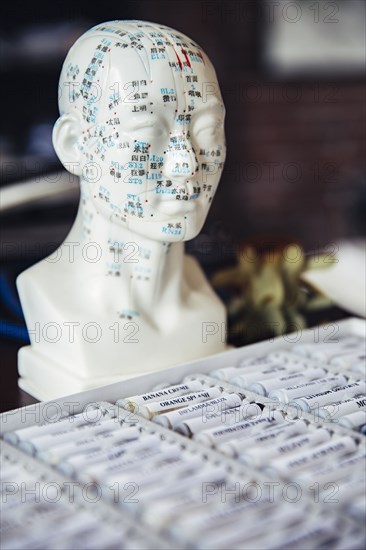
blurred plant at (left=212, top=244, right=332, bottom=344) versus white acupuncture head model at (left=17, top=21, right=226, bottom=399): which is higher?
white acupuncture head model at (left=17, top=21, right=226, bottom=399)

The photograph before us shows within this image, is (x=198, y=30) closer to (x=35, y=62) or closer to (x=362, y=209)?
(x=35, y=62)

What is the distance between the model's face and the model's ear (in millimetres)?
15

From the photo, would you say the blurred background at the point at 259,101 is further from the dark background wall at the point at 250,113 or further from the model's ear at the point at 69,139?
the model's ear at the point at 69,139

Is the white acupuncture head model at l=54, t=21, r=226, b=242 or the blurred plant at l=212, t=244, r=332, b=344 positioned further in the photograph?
the blurred plant at l=212, t=244, r=332, b=344

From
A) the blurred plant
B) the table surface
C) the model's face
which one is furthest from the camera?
the blurred plant

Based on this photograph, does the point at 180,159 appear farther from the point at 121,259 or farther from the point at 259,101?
the point at 259,101

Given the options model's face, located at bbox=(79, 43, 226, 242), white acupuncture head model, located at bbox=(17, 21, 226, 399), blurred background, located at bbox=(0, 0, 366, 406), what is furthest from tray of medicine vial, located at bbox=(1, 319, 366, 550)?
blurred background, located at bbox=(0, 0, 366, 406)

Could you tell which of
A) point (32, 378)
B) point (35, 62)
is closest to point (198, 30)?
point (35, 62)

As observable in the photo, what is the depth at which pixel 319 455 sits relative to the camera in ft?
2.85

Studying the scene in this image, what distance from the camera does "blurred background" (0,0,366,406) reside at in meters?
2.49

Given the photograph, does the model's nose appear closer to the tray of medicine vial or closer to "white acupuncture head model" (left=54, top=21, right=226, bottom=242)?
"white acupuncture head model" (left=54, top=21, right=226, bottom=242)

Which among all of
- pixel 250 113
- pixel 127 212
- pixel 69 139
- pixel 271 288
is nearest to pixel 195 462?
pixel 127 212

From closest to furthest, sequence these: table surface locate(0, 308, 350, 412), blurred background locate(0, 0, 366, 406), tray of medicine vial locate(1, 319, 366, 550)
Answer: tray of medicine vial locate(1, 319, 366, 550) < table surface locate(0, 308, 350, 412) < blurred background locate(0, 0, 366, 406)

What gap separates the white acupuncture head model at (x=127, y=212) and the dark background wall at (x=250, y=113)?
51.8 inches
